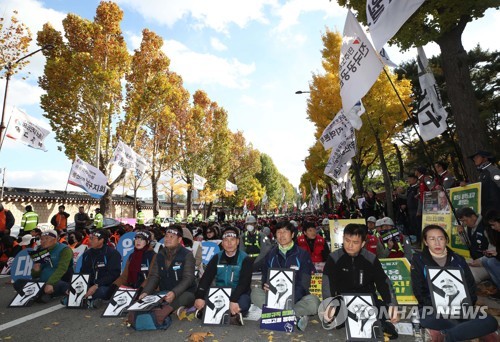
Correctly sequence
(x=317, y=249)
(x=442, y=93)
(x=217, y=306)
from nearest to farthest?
(x=217, y=306) → (x=317, y=249) → (x=442, y=93)

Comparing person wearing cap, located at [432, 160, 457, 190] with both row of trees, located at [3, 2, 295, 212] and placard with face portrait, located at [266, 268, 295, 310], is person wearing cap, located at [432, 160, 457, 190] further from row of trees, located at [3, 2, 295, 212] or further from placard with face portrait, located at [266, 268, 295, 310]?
row of trees, located at [3, 2, 295, 212]

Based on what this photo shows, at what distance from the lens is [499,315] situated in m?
4.34

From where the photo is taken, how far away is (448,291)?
3.42 m

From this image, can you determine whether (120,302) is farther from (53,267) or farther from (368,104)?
(368,104)

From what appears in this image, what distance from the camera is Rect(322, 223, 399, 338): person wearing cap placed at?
13.1 ft

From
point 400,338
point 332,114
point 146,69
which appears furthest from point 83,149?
point 400,338

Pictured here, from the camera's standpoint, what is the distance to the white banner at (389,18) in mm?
4984

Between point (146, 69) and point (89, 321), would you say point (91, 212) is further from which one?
point (89, 321)

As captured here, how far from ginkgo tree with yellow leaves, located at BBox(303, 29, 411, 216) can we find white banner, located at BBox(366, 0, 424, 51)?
10.9m

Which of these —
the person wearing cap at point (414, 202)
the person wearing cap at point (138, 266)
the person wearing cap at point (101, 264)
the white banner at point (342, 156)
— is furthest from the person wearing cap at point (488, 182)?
the person wearing cap at point (101, 264)

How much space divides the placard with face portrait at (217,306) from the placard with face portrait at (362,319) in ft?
5.79

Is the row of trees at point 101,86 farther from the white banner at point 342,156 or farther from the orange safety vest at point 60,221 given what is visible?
the white banner at point 342,156

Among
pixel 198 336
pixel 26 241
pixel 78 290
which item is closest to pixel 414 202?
pixel 198 336

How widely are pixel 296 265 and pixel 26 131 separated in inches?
514
